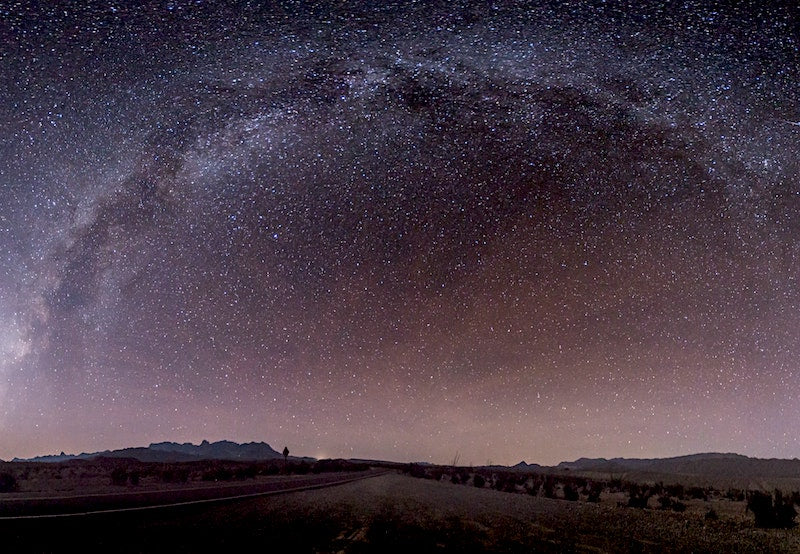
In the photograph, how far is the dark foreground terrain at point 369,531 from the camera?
28.4 ft

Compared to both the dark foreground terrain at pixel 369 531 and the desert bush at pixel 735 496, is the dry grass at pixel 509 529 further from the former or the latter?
the desert bush at pixel 735 496

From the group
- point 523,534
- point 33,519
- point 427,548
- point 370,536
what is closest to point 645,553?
point 523,534

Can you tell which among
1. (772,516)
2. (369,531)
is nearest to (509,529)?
(369,531)

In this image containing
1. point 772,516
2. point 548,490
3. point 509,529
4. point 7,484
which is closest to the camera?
point 509,529

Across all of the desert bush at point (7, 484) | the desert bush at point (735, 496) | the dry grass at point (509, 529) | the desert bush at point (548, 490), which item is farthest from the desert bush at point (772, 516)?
the desert bush at point (7, 484)

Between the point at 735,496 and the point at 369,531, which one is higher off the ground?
the point at 369,531

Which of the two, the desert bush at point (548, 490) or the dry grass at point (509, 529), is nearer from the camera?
the dry grass at point (509, 529)

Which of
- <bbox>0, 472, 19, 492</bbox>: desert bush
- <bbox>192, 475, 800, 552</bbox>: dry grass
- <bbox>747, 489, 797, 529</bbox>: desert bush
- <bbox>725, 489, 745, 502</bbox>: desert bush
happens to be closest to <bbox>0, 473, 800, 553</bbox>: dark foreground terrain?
<bbox>192, 475, 800, 552</bbox>: dry grass

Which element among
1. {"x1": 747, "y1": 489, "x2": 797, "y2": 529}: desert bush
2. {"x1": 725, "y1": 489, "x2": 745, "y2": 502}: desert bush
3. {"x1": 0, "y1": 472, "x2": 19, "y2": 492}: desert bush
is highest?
{"x1": 747, "y1": 489, "x2": 797, "y2": 529}: desert bush

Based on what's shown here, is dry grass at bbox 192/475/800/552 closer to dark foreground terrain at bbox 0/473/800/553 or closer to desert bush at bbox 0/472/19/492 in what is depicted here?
dark foreground terrain at bbox 0/473/800/553

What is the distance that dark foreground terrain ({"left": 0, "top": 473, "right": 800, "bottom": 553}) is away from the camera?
866cm

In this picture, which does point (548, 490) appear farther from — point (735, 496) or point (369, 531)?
point (369, 531)

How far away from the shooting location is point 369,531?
11375mm

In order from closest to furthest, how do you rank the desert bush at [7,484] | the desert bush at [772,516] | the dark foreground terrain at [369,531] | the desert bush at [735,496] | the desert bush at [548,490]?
the dark foreground terrain at [369,531]
the desert bush at [772,516]
the desert bush at [7,484]
the desert bush at [548,490]
the desert bush at [735,496]
